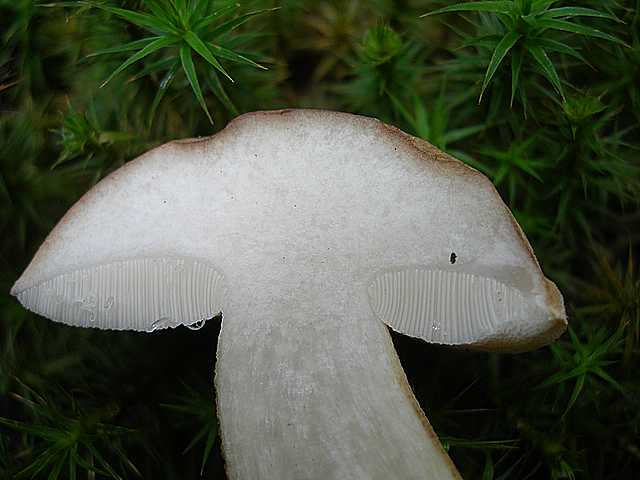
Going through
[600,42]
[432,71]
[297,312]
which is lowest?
[297,312]

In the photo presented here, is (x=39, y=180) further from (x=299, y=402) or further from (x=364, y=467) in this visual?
(x=364, y=467)

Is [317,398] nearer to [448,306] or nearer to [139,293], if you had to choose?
[448,306]

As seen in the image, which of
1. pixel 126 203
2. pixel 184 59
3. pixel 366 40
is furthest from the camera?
pixel 366 40

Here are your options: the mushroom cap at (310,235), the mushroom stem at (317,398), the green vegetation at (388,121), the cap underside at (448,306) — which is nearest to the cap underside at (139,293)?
the mushroom cap at (310,235)

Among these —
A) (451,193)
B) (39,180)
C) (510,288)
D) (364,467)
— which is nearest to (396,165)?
(451,193)

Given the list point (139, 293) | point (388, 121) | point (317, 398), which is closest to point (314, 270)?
point (317, 398)

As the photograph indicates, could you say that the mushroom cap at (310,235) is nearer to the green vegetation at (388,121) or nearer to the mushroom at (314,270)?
the mushroom at (314,270)
